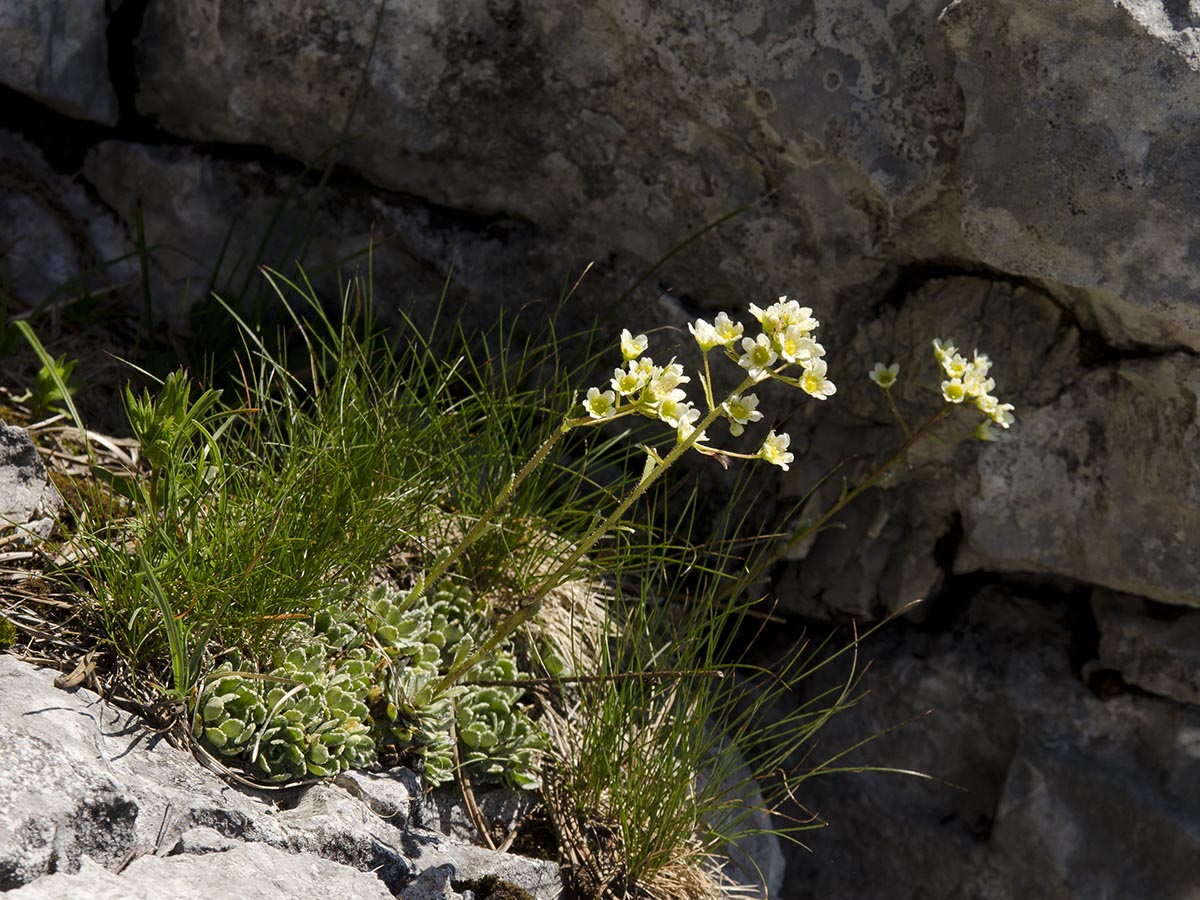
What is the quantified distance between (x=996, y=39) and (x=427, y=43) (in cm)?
150

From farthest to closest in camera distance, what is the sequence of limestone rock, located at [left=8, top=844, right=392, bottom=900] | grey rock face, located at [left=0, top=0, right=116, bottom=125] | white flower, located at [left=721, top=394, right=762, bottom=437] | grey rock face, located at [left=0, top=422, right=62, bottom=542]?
grey rock face, located at [left=0, top=0, right=116, bottom=125], grey rock face, located at [left=0, top=422, right=62, bottom=542], white flower, located at [left=721, top=394, right=762, bottom=437], limestone rock, located at [left=8, top=844, right=392, bottom=900]

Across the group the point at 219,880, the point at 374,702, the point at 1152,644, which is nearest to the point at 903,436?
the point at 1152,644

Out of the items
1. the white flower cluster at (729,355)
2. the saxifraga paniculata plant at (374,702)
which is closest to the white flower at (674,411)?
the white flower cluster at (729,355)

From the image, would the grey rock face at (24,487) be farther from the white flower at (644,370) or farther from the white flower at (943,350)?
the white flower at (943,350)

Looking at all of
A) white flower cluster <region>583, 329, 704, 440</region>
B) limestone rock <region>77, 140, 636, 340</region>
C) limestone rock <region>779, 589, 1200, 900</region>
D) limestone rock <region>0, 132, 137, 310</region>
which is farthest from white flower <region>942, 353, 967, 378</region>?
limestone rock <region>0, 132, 137, 310</region>

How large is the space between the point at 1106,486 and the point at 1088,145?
3.01ft

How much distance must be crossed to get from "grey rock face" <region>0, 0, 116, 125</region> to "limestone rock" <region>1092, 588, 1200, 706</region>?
3.31 m

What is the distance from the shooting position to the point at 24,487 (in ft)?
8.50

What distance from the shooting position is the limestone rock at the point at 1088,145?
2645mm

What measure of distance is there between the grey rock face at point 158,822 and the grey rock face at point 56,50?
77.8 inches

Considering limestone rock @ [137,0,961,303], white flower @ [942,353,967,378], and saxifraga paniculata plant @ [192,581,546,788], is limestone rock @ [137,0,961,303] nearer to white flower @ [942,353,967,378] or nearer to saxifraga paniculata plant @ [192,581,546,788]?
white flower @ [942,353,967,378]

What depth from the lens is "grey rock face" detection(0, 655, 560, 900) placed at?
1799 millimetres

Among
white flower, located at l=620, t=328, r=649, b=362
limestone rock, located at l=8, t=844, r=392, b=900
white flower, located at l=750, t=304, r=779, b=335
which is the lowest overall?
limestone rock, located at l=8, t=844, r=392, b=900

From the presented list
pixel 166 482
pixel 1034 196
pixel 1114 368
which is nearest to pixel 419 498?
pixel 166 482
